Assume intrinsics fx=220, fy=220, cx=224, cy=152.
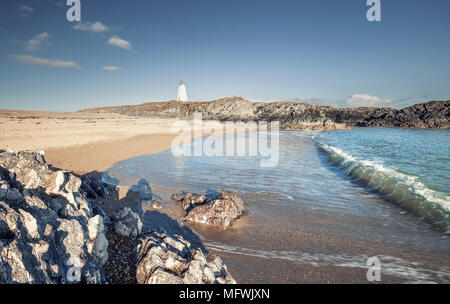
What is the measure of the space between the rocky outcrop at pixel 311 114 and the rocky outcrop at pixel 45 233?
5496 centimetres

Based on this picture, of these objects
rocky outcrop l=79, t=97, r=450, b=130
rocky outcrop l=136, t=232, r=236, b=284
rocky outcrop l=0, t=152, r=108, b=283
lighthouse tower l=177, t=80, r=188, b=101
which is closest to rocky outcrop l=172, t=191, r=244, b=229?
rocky outcrop l=136, t=232, r=236, b=284

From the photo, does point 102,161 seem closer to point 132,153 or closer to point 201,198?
point 132,153

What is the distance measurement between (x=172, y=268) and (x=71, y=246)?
46.6 inches

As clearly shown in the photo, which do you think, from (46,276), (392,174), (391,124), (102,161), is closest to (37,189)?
(46,276)

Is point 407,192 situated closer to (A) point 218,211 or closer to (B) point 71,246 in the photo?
(A) point 218,211

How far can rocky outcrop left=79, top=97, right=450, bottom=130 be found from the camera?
56375 mm

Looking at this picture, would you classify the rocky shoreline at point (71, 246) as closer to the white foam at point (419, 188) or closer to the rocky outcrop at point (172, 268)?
the rocky outcrop at point (172, 268)

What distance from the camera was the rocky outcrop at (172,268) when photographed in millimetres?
2453

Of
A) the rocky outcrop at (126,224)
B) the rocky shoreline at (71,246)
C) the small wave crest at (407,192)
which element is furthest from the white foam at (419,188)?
the rocky outcrop at (126,224)

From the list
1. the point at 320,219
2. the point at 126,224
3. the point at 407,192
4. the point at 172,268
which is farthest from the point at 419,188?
the point at 126,224

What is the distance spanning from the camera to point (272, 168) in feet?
36.0

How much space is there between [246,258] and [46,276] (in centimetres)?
292

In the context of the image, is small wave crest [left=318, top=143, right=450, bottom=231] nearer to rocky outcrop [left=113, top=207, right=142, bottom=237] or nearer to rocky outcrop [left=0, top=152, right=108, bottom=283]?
rocky outcrop [left=113, top=207, right=142, bottom=237]

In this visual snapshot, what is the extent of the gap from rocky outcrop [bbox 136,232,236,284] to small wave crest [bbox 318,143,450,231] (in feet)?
19.3
